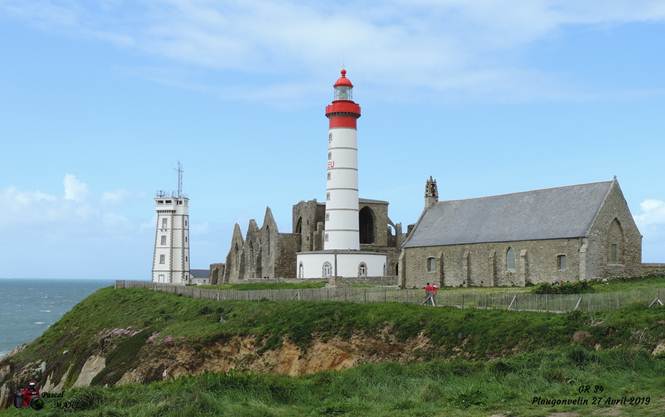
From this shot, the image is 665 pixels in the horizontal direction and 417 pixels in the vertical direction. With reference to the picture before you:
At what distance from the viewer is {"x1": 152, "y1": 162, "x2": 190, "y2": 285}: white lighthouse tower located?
9150cm

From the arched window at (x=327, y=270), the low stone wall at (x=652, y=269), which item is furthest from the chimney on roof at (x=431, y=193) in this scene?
the low stone wall at (x=652, y=269)

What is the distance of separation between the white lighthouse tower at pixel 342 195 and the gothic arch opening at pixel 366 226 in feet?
29.0

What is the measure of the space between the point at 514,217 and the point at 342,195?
1665 cm

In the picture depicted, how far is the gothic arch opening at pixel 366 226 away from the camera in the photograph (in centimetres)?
7475

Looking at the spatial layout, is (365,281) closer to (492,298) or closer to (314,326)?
(314,326)

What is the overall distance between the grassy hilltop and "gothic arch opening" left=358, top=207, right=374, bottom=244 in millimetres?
26036

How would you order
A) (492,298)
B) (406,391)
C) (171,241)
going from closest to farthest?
(406,391) < (492,298) < (171,241)

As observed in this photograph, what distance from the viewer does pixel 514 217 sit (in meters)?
52.8

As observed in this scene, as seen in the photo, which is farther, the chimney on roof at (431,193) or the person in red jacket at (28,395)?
the chimney on roof at (431,193)

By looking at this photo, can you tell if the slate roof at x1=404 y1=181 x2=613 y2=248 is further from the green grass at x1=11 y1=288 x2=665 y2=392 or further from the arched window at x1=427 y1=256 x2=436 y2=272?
the green grass at x1=11 y1=288 x2=665 y2=392

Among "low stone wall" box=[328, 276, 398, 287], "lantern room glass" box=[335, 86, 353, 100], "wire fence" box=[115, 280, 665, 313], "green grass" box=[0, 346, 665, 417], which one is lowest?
"green grass" box=[0, 346, 665, 417]

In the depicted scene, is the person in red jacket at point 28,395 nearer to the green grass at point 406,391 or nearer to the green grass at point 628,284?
the green grass at point 406,391

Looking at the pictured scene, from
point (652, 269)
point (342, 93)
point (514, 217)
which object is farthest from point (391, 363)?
point (342, 93)

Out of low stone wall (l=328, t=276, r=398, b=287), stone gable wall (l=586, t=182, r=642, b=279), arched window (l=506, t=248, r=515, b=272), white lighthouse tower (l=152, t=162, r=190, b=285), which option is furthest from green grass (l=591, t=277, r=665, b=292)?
white lighthouse tower (l=152, t=162, r=190, b=285)
